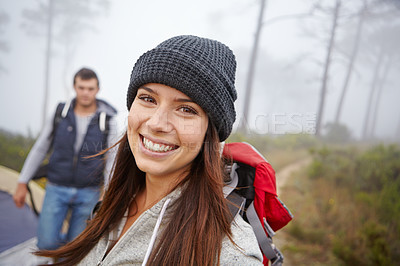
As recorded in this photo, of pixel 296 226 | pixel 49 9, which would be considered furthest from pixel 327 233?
pixel 49 9

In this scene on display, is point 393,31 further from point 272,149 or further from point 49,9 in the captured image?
point 49,9

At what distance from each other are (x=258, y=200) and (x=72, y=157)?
225 centimetres

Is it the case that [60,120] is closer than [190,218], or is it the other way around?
[190,218]

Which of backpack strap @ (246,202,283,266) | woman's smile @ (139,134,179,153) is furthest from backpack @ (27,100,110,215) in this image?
backpack strap @ (246,202,283,266)

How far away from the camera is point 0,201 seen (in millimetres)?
2832

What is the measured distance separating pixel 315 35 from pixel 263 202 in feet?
15.1

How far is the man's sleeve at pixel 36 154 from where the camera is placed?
2559 millimetres

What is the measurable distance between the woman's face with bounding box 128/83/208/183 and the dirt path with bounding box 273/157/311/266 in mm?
3368

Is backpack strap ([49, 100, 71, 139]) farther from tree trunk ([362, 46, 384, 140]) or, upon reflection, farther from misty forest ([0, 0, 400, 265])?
tree trunk ([362, 46, 384, 140])

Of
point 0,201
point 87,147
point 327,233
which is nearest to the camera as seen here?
point 87,147

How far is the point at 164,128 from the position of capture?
1.00 meters

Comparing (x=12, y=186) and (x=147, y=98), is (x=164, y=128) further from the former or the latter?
(x=12, y=186)

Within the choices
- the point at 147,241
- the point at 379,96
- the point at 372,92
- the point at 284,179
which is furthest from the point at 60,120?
the point at 379,96

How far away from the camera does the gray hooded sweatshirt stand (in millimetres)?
897
